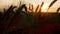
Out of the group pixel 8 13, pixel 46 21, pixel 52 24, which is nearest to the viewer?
pixel 8 13

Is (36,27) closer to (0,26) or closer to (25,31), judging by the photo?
(25,31)

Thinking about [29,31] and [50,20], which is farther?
[50,20]

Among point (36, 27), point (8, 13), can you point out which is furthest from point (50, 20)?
point (8, 13)

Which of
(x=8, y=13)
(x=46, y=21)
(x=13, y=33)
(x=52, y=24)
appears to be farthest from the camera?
(x=52, y=24)

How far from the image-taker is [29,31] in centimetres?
150

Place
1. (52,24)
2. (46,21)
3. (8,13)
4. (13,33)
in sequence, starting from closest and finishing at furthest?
(13,33)
(8,13)
(46,21)
(52,24)

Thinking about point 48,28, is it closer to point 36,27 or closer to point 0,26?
point 36,27

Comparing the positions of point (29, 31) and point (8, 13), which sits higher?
point (8, 13)

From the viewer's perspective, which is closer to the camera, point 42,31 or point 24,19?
point 42,31

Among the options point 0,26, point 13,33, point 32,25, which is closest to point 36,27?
point 32,25

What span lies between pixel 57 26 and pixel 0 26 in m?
0.74

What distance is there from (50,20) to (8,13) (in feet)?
1.84

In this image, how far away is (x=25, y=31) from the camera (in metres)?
1.45

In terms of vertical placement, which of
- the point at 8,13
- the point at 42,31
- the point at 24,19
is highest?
the point at 8,13
